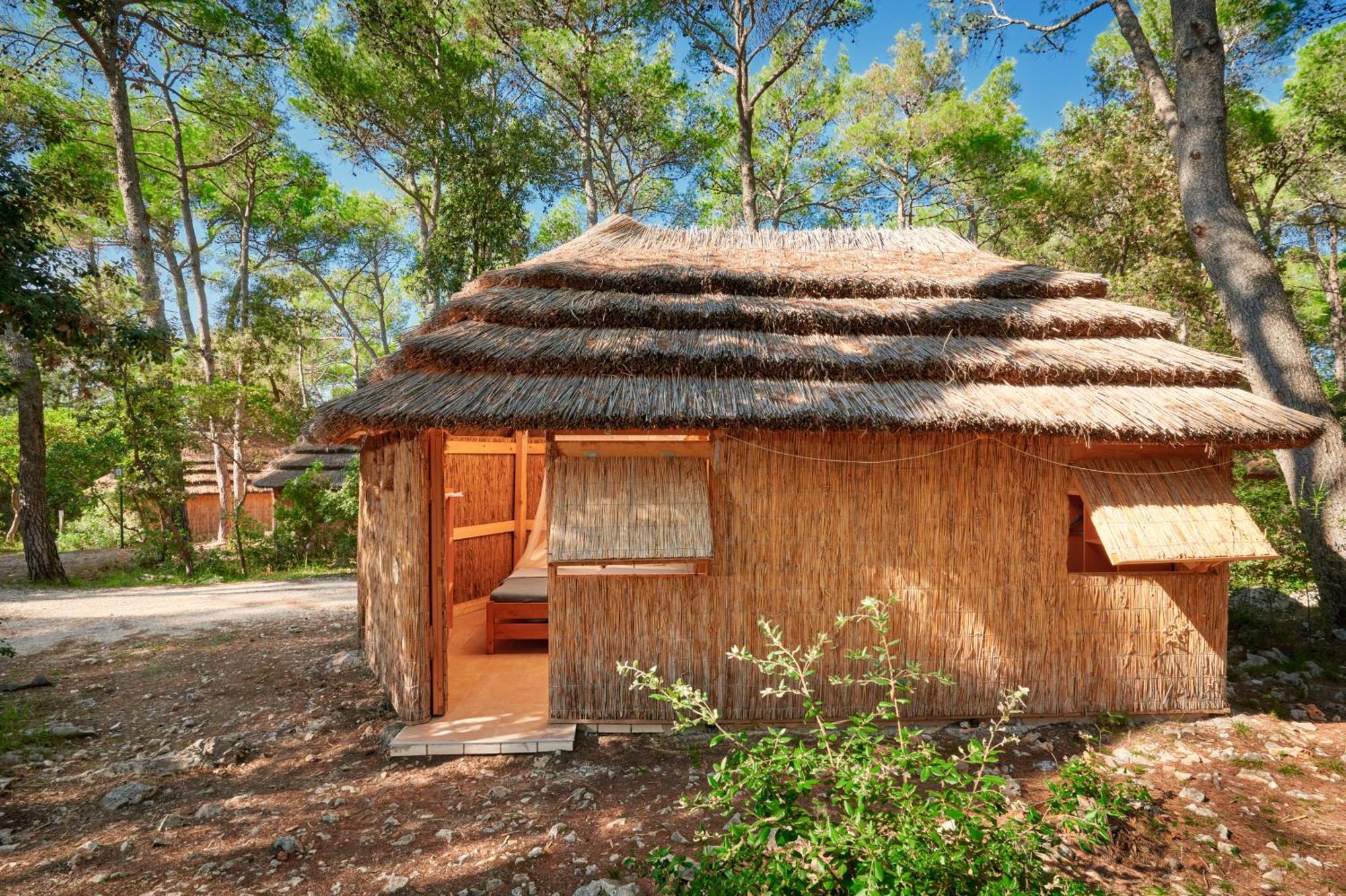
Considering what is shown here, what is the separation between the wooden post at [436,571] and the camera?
3691 millimetres

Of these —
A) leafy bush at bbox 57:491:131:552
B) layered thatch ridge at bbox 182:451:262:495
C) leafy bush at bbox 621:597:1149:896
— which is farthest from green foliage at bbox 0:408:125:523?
leafy bush at bbox 621:597:1149:896

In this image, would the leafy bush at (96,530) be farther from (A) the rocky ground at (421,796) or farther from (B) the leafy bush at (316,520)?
(A) the rocky ground at (421,796)

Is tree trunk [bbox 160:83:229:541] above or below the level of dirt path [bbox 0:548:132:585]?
above

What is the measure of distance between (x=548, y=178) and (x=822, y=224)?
8183 mm

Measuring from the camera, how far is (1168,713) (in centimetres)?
385

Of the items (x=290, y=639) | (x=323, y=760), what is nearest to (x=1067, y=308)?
(x=323, y=760)

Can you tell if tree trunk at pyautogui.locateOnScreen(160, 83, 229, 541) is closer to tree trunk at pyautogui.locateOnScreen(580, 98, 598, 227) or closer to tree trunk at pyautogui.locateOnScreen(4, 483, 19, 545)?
tree trunk at pyautogui.locateOnScreen(4, 483, 19, 545)

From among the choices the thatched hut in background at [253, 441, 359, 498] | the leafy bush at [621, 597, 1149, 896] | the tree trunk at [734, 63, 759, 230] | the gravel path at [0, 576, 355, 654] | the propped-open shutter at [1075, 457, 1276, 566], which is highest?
the tree trunk at [734, 63, 759, 230]

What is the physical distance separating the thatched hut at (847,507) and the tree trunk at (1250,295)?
5.25ft

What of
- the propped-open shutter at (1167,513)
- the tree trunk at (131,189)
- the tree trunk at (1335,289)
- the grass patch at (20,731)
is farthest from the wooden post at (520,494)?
the tree trunk at (1335,289)

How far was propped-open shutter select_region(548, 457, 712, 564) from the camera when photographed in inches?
134

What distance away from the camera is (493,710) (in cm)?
392

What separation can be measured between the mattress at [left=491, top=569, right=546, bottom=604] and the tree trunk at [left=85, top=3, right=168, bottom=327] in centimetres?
690

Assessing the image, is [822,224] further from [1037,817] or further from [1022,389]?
[1037,817]
